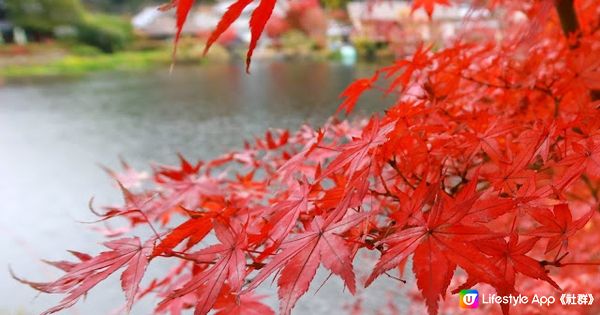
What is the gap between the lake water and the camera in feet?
10.4

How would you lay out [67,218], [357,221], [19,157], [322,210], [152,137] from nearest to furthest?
[357,221] < [322,210] < [67,218] < [19,157] < [152,137]

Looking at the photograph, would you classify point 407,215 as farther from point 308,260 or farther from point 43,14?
point 43,14

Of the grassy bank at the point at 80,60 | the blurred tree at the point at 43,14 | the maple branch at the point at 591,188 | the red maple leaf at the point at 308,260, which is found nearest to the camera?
the red maple leaf at the point at 308,260

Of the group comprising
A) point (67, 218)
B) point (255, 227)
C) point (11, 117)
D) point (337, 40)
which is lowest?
point (337, 40)

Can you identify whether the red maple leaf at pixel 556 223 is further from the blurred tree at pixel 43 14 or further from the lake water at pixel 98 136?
the blurred tree at pixel 43 14

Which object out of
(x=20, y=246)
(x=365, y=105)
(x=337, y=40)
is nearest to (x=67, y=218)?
(x=20, y=246)

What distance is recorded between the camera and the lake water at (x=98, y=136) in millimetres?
3170

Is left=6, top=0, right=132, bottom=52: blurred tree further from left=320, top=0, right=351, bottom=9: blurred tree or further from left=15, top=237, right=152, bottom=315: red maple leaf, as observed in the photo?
left=15, top=237, right=152, bottom=315: red maple leaf

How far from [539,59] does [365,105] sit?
5693 mm

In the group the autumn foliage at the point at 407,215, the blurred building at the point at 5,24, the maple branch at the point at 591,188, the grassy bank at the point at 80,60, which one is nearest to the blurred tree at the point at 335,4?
the grassy bank at the point at 80,60

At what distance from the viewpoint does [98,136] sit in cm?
659

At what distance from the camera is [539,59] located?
85 cm

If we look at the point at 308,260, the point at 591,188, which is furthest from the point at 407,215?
the point at 591,188

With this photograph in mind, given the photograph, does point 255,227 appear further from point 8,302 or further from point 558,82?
point 8,302
